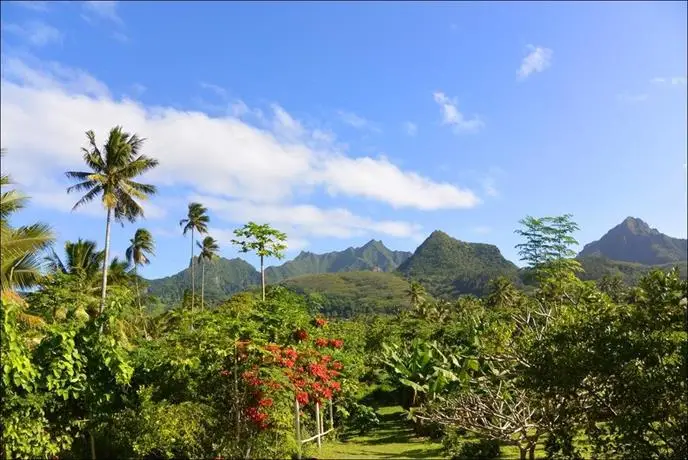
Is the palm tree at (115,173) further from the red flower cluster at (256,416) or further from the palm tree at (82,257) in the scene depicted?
the red flower cluster at (256,416)

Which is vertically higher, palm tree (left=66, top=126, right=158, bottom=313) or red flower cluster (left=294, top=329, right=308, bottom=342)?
palm tree (left=66, top=126, right=158, bottom=313)

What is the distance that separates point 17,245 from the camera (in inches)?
451

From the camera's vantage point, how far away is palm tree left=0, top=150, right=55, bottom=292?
10781 mm

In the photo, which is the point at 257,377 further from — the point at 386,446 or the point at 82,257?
the point at 82,257

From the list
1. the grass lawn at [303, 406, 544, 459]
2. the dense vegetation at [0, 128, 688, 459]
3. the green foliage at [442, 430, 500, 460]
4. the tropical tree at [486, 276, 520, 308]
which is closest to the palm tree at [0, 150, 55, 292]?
the dense vegetation at [0, 128, 688, 459]

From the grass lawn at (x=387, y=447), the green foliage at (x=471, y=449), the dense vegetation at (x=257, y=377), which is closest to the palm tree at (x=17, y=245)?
the dense vegetation at (x=257, y=377)

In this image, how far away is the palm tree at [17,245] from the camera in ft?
35.4

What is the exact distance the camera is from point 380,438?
21.0m

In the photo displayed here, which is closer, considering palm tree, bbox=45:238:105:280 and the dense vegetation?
the dense vegetation

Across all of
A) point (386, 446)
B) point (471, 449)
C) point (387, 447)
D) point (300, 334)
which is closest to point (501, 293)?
point (386, 446)

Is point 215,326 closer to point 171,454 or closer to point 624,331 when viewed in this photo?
point 171,454

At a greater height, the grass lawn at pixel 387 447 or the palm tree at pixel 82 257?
the palm tree at pixel 82 257

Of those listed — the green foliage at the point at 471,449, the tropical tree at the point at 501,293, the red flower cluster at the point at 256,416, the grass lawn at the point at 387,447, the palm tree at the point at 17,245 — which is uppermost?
the tropical tree at the point at 501,293

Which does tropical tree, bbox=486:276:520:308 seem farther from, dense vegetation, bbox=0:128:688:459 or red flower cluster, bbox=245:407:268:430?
red flower cluster, bbox=245:407:268:430
